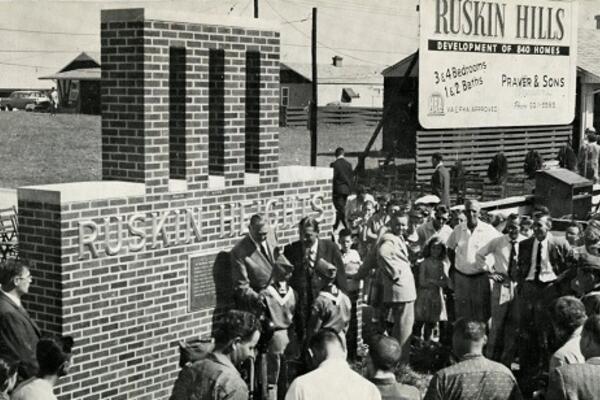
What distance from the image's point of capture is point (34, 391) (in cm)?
543

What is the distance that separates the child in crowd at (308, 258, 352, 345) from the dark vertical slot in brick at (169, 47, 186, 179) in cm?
162

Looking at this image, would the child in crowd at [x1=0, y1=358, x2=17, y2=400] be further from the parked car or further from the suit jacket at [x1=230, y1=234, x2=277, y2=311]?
the parked car

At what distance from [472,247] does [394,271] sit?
105cm

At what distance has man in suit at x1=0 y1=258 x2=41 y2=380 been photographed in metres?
7.04

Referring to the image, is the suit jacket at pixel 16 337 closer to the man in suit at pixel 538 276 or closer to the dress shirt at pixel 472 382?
the dress shirt at pixel 472 382

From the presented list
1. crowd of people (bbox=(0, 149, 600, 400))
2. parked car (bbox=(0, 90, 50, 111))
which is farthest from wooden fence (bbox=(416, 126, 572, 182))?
parked car (bbox=(0, 90, 50, 111))

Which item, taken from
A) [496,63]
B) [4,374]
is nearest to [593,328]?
[4,374]

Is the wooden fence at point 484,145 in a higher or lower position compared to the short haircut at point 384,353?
higher

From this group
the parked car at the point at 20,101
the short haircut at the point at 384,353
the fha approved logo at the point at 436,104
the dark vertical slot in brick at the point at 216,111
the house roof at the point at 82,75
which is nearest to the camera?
the short haircut at the point at 384,353

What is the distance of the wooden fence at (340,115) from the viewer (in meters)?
51.2

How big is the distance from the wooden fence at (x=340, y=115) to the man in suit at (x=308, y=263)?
1648 inches

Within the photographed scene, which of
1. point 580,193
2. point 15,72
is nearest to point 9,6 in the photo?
point 15,72

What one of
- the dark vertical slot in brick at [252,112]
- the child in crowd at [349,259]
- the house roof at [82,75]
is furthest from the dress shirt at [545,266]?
the house roof at [82,75]

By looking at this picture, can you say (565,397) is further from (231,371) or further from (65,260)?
(65,260)
